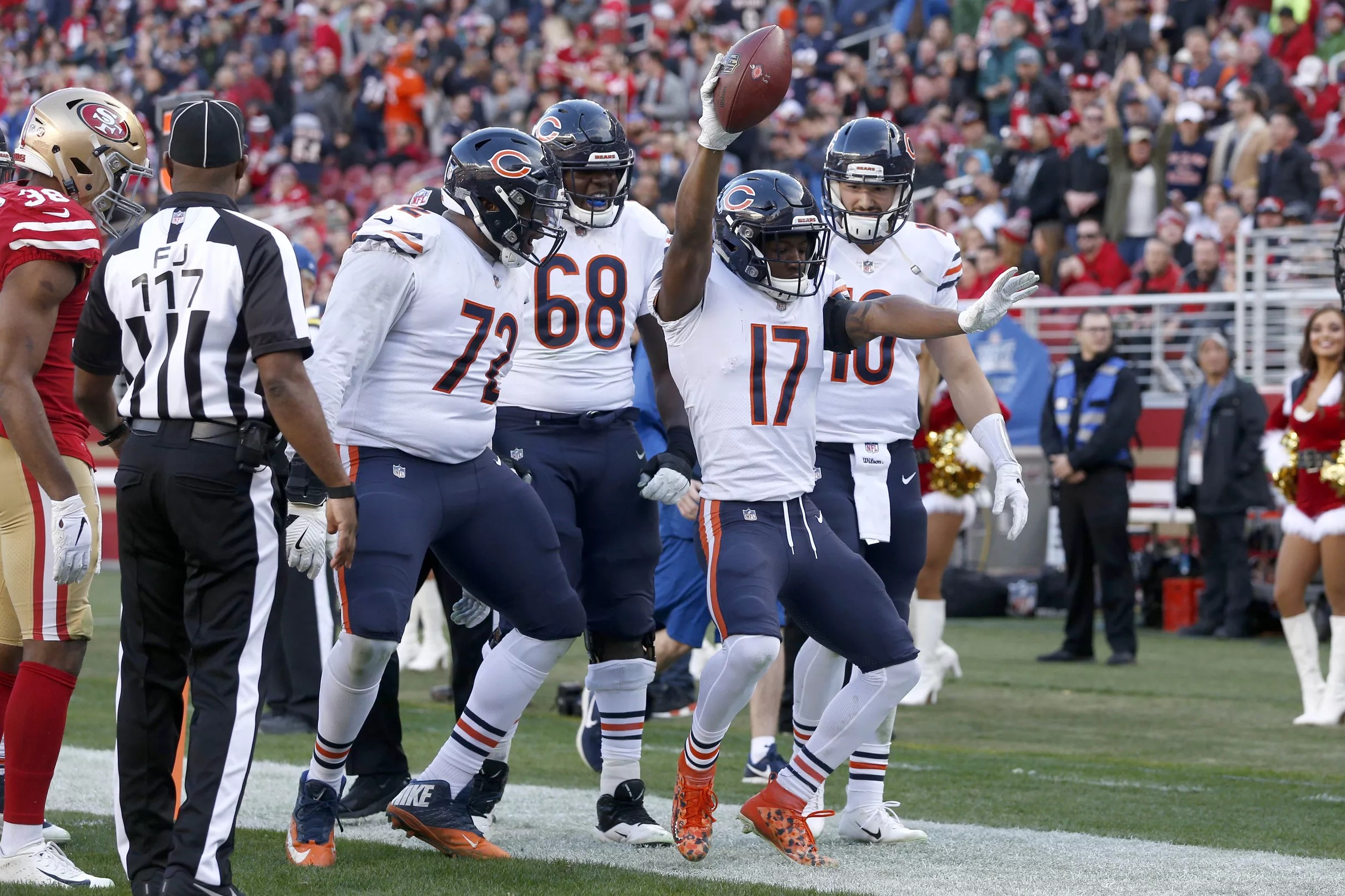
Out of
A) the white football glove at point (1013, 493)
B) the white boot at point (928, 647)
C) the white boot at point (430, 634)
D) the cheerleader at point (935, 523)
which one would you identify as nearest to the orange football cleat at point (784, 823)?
the white football glove at point (1013, 493)

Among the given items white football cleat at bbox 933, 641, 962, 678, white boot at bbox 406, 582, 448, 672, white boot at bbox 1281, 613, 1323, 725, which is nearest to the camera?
white boot at bbox 1281, 613, 1323, 725

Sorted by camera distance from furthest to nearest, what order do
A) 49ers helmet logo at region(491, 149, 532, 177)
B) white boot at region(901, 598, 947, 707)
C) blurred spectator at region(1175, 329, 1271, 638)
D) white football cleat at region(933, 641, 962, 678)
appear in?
blurred spectator at region(1175, 329, 1271, 638), white football cleat at region(933, 641, 962, 678), white boot at region(901, 598, 947, 707), 49ers helmet logo at region(491, 149, 532, 177)

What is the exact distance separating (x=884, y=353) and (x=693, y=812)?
5.66 feet

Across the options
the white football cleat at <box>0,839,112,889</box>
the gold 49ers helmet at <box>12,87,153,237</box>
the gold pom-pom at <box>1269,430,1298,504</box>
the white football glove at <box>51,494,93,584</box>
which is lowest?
the white football cleat at <box>0,839,112,889</box>

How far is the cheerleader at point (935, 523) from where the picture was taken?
29.1ft

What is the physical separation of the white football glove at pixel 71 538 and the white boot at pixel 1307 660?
19.7 feet

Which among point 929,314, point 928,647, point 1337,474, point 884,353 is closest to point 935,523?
point 928,647

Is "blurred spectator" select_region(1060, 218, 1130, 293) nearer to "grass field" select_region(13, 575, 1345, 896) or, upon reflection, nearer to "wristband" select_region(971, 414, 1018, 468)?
"grass field" select_region(13, 575, 1345, 896)

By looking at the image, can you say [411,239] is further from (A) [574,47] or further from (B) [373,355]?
(A) [574,47]

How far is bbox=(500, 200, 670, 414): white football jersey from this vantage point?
5461mm

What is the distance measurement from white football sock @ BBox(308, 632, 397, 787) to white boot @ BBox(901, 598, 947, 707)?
438 cm

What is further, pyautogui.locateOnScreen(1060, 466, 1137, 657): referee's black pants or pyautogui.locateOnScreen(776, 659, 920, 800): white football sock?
pyautogui.locateOnScreen(1060, 466, 1137, 657): referee's black pants

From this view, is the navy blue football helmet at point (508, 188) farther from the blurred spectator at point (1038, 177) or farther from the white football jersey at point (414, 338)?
the blurred spectator at point (1038, 177)

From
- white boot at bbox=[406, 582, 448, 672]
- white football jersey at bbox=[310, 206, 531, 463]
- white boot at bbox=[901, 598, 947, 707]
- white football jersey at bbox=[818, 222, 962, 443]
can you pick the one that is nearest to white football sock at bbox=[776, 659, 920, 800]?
white football jersey at bbox=[818, 222, 962, 443]
